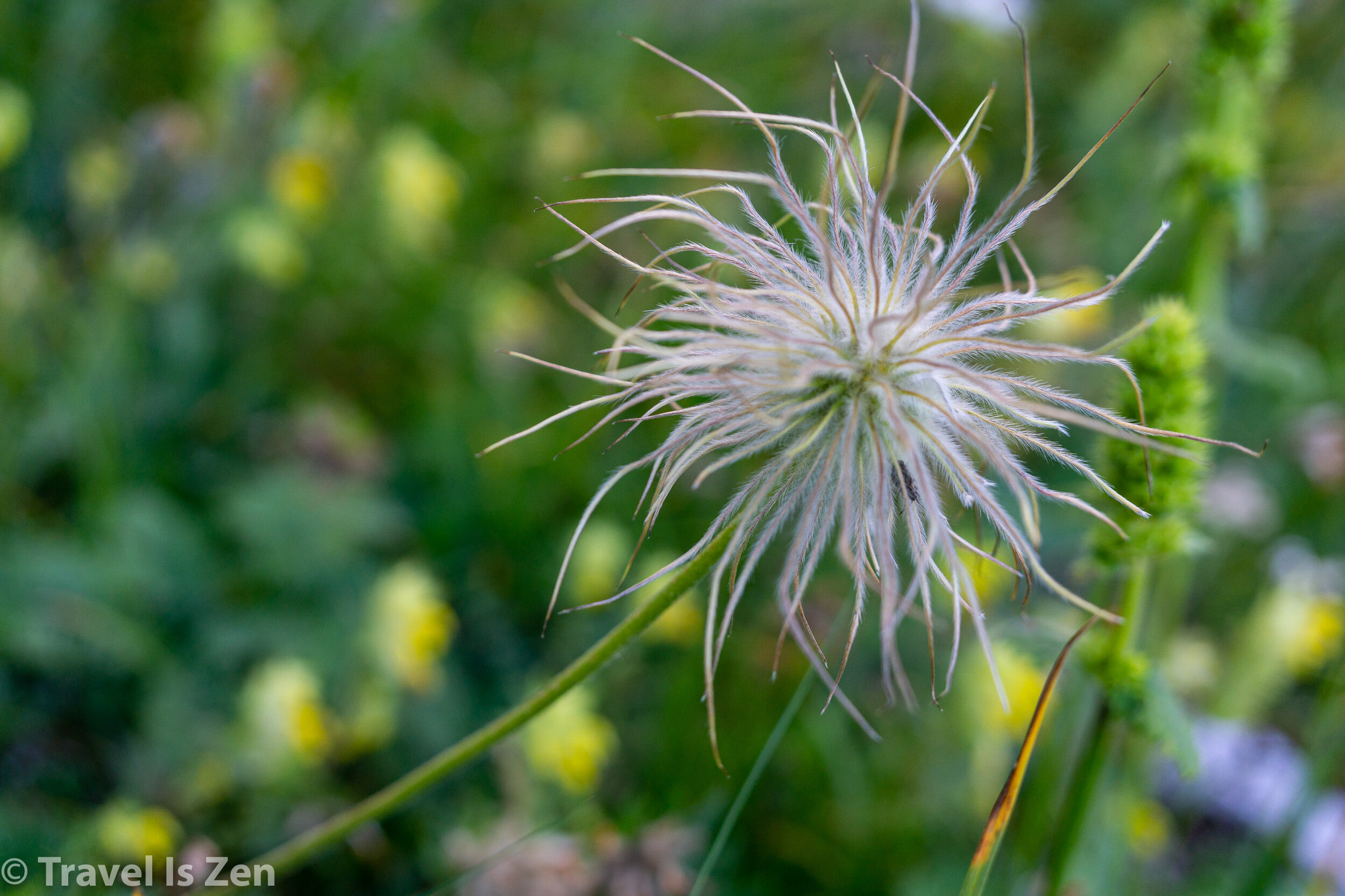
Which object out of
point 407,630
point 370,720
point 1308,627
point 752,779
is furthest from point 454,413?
point 1308,627

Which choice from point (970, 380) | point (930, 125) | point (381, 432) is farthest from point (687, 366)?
point (930, 125)

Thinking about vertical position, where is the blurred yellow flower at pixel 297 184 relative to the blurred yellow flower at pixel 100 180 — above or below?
above

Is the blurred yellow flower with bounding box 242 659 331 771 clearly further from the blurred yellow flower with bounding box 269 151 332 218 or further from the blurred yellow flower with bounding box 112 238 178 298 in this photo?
the blurred yellow flower with bounding box 269 151 332 218

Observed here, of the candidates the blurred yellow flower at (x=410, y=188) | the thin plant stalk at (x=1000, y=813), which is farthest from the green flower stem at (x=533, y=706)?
the blurred yellow flower at (x=410, y=188)

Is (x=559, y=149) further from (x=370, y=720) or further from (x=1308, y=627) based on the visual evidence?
(x=1308, y=627)

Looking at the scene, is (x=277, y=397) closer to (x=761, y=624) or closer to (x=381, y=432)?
(x=381, y=432)

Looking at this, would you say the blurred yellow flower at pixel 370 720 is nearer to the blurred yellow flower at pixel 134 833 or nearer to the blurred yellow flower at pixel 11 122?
the blurred yellow flower at pixel 134 833

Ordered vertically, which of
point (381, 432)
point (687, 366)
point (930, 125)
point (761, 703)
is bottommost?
point (761, 703)
